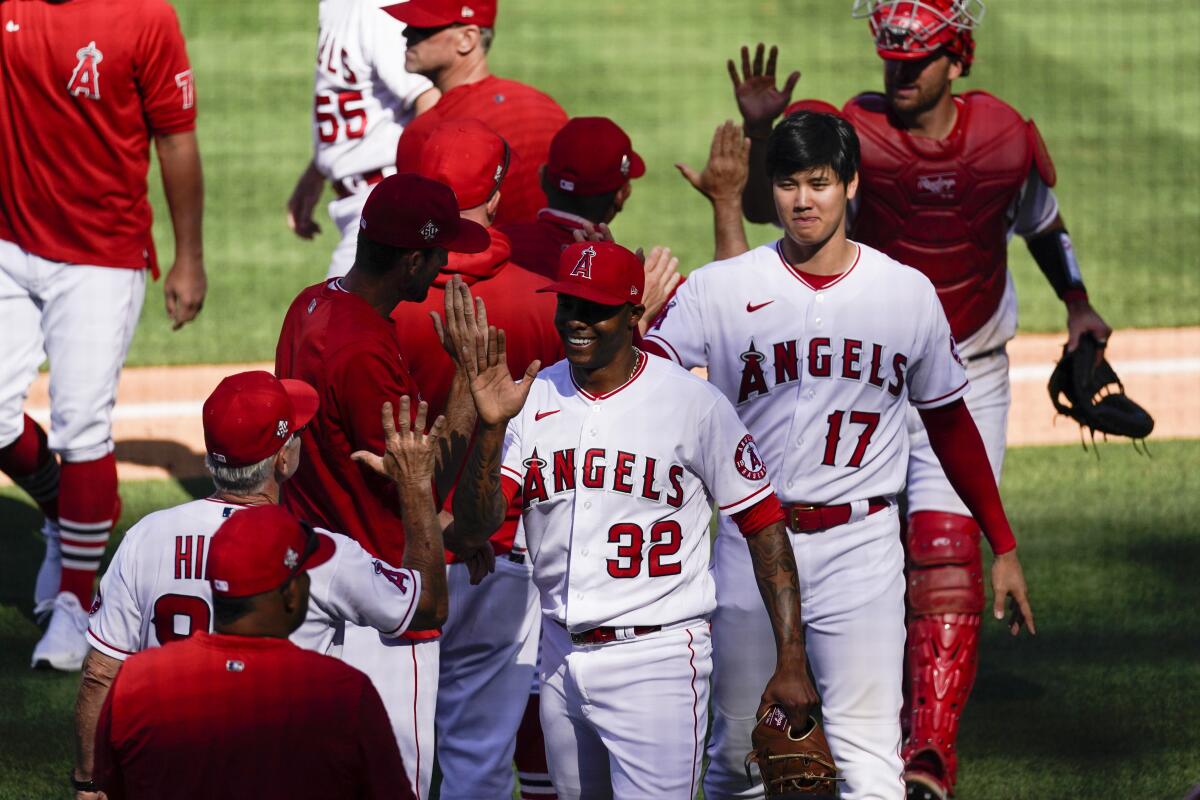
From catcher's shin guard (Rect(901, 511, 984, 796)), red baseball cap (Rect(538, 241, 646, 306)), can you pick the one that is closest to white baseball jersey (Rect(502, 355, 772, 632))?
red baseball cap (Rect(538, 241, 646, 306))

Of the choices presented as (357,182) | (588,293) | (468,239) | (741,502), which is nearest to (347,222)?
(357,182)

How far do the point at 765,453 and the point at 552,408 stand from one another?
2.34 ft

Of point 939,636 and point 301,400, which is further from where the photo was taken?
point 939,636

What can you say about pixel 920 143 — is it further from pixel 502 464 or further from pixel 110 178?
pixel 110 178

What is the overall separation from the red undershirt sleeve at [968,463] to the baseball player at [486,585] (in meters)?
1.02

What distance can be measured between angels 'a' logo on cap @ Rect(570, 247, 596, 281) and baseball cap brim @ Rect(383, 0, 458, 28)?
2204 millimetres

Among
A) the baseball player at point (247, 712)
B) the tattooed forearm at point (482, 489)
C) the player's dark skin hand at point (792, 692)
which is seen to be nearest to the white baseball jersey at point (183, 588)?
the tattooed forearm at point (482, 489)

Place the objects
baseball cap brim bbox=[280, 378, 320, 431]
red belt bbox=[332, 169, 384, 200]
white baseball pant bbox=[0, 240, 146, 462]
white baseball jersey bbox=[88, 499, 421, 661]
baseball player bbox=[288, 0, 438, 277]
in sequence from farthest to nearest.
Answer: red belt bbox=[332, 169, 384, 200]
baseball player bbox=[288, 0, 438, 277]
white baseball pant bbox=[0, 240, 146, 462]
baseball cap brim bbox=[280, 378, 320, 431]
white baseball jersey bbox=[88, 499, 421, 661]

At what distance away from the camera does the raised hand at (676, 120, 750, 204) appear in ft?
17.5

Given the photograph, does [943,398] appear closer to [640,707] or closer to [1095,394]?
[640,707]

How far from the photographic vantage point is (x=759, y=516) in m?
4.24

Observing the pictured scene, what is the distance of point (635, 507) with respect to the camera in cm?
417

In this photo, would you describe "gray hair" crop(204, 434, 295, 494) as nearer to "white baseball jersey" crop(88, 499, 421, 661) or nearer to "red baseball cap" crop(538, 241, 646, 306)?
"white baseball jersey" crop(88, 499, 421, 661)

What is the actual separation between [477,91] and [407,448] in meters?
2.44
